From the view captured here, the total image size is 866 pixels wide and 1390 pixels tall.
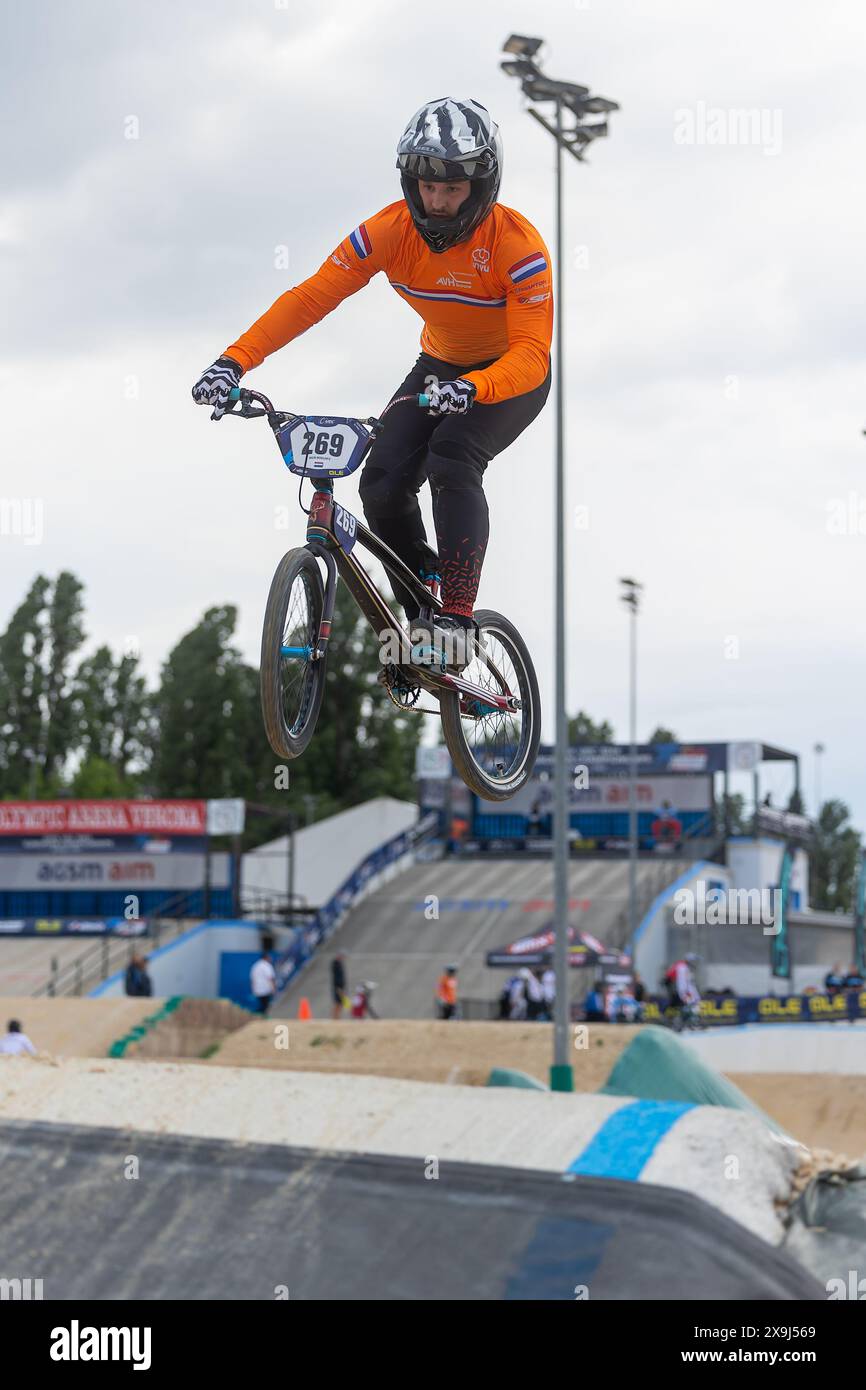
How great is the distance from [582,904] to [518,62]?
154ft

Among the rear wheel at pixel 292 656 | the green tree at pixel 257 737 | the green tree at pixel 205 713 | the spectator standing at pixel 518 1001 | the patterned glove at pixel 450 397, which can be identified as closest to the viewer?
the patterned glove at pixel 450 397

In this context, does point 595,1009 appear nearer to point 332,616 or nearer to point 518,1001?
point 518,1001

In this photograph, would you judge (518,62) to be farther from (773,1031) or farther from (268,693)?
(773,1031)

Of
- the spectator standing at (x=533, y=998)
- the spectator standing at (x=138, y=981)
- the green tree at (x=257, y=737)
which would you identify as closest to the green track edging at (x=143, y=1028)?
the spectator standing at (x=138, y=981)

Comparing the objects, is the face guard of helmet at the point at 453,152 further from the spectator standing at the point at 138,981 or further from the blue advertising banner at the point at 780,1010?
the blue advertising banner at the point at 780,1010

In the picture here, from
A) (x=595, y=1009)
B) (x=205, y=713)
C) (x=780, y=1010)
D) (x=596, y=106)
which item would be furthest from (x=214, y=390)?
(x=205, y=713)

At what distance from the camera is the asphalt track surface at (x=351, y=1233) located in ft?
44.4

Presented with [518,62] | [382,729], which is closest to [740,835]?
[382,729]

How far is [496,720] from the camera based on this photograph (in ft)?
25.1

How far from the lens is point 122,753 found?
97688 mm

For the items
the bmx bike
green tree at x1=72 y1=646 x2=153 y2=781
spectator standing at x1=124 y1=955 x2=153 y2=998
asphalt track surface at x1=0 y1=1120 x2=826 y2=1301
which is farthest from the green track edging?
green tree at x1=72 y1=646 x2=153 y2=781

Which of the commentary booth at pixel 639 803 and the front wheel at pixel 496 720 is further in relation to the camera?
the commentary booth at pixel 639 803

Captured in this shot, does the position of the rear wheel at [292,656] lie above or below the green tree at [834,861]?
above

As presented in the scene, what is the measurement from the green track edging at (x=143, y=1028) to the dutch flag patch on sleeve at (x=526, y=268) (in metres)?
29.3
